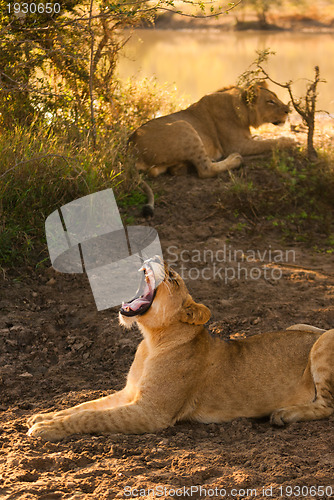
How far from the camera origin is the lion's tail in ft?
23.3

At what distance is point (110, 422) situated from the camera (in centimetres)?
386

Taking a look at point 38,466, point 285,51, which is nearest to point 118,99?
point 38,466

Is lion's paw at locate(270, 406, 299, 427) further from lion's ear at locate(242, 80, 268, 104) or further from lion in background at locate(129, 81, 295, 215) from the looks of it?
lion's ear at locate(242, 80, 268, 104)

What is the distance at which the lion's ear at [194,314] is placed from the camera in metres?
4.00

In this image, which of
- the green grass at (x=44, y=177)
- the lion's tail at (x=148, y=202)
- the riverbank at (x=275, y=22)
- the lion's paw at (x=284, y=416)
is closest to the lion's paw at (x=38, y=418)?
the lion's paw at (x=284, y=416)

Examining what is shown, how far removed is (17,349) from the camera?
5023 millimetres

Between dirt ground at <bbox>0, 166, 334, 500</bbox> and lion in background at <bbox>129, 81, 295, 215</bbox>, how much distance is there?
1.26 ft

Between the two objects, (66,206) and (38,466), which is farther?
(66,206)

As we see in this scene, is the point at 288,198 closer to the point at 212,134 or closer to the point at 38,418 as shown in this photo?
the point at 212,134

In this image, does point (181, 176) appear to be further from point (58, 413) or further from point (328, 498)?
point (328, 498)

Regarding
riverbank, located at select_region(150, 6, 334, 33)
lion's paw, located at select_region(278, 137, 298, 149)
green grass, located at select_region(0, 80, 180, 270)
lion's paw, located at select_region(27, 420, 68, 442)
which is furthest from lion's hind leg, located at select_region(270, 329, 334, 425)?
riverbank, located at select_region(150, 6, 334, 33)

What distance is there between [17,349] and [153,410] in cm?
154

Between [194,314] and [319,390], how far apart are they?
0.87 meters

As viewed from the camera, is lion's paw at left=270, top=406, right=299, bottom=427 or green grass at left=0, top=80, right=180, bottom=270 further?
green grass at left=0, top=80, right=180, bottom=270
